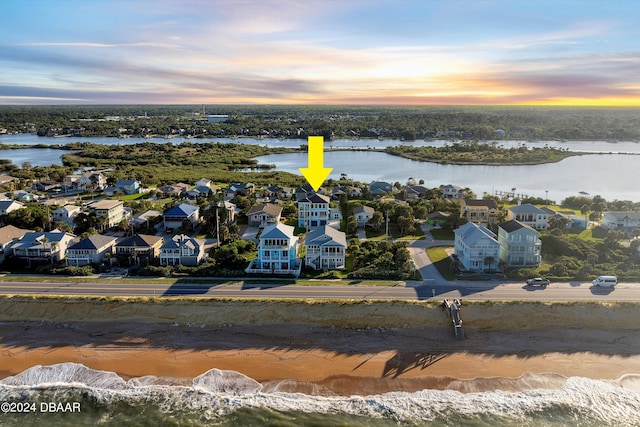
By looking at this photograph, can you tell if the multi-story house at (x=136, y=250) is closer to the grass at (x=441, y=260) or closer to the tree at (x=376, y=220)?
the tree at (x=376, y=220)

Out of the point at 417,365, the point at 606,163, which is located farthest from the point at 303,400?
the point at 606,163

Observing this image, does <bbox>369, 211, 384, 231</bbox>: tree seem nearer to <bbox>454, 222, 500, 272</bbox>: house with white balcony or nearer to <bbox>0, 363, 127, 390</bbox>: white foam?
<bbox>454, 222, 500, 272</bbox>: house with white balcony

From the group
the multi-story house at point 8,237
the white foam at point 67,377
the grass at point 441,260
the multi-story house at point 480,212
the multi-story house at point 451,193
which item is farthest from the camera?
the multi-story house at point 451,193

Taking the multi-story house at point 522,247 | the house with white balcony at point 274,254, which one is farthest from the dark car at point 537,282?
the house with white balcony at point 274,254

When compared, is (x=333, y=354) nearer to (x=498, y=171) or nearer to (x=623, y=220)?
(x=623, y=220)

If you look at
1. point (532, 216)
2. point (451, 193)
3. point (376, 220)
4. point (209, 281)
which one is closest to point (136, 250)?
point (209, 281)

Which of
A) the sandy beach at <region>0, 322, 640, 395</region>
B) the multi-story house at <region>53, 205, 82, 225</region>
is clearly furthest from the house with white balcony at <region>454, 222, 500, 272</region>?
the multi-story house at <region>53, 205, 82, 225</region>
